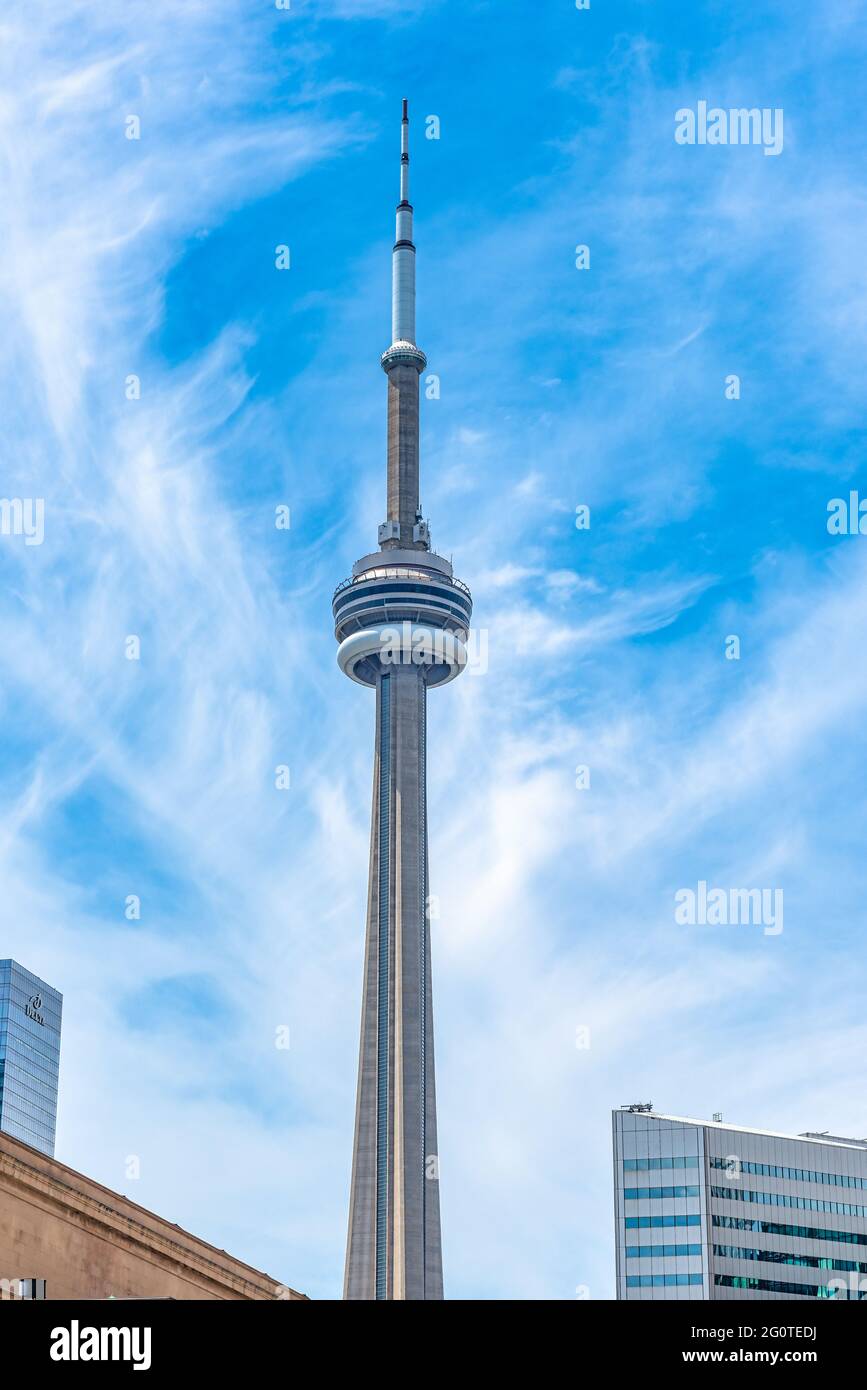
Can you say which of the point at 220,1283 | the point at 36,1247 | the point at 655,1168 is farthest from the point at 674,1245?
the point at 36,1247
